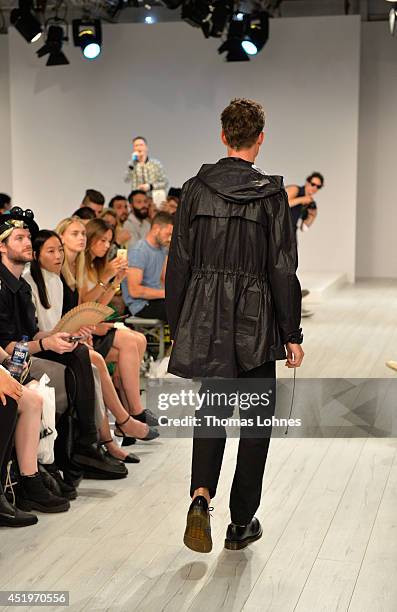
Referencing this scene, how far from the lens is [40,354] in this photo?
3.56 m

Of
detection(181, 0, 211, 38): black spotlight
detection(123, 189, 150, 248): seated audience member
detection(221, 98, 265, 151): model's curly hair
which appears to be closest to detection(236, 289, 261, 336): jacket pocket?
detection(221, 98, 265, 151): model's curly hair

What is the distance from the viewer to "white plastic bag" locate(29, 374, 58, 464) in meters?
3.21

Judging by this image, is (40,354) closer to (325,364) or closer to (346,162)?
(325,364)

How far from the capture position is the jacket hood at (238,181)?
265 centimetres

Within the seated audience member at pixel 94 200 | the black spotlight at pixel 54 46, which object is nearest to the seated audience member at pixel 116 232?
the seated audience member at pixel 94 200

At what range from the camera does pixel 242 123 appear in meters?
2.67

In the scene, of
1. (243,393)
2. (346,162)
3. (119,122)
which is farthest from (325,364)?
(119,122)

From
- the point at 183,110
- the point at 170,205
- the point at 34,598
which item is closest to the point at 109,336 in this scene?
the point at 34,598

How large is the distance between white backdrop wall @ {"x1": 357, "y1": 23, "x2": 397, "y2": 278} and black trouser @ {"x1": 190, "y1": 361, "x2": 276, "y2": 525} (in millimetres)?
9057

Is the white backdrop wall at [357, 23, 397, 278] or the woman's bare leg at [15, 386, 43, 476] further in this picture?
the white backdrop wall at [357, 23, 397, 278]

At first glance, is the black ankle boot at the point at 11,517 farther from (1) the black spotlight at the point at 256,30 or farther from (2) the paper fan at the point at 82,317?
(1) the black spotlight at the point at 256,30

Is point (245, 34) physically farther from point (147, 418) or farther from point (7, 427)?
point (7, 427)

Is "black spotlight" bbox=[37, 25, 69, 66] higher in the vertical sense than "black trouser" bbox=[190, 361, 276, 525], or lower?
higher

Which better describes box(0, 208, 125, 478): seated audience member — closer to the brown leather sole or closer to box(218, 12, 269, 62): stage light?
the brown leather sole
